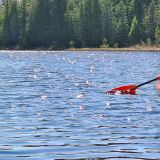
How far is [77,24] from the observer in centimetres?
17638

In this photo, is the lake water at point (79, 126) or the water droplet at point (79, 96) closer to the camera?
the lake water at point (79, 126)

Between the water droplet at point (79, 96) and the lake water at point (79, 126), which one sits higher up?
the lake water at point (79, 126)

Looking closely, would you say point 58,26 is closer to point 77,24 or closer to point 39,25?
point 77,24

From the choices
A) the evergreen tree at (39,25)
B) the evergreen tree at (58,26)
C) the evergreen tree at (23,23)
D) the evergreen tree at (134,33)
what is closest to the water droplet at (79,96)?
the evergreen tree at (134,33)

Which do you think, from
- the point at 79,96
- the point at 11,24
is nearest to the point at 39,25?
the point at 11,24

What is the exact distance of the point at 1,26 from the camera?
7352 inches

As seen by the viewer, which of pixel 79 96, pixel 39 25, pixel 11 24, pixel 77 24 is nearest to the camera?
pixel 79 96

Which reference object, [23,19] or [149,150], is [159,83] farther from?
[23,19]

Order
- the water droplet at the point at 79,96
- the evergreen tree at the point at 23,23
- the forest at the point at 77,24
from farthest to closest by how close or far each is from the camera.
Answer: the evergreen tree at the point at 23,23 < the forest at the point at 77,24 < the water droplet at the point at 79,96

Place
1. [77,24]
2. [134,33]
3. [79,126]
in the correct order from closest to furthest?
[79,126], [134,33], [77,24]

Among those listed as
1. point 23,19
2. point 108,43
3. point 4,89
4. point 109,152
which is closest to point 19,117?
point 109,152

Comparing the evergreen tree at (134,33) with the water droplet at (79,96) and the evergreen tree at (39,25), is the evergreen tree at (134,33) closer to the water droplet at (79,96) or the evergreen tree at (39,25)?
the evergreen tree at (39,25)

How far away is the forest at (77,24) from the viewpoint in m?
170

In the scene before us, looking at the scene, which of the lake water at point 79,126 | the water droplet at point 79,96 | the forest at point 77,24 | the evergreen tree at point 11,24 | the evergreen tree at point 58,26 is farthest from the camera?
the evergreen tree at point 11,24
